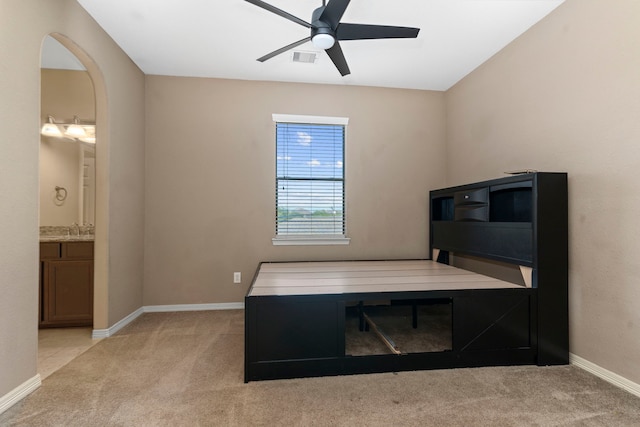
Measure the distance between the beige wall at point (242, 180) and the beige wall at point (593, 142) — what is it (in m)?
1.41

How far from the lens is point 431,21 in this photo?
2.53 m

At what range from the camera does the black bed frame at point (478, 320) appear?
200 centimetres

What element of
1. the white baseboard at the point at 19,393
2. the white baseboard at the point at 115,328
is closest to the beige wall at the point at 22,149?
the white baseboard at the point at 19,393

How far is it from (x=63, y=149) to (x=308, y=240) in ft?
9.57

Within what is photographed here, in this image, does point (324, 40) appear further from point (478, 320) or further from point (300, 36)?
point (478, 320)

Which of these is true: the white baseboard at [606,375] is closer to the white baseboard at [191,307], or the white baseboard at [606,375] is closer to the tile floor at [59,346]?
the white baseboard at [191,307]

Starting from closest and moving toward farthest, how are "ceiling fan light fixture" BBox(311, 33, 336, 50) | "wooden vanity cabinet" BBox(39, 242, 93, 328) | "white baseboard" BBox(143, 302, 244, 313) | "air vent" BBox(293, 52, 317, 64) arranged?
"ceiling fan light fixture" BBox(311, 33, 336, 50)
"wooden vanity cabinet" BBox(39, 242, 93, 328)
"air vent" BBox(293, 52, 317, 64)
"white baseboard" BBox(143, 302, 244, 313)

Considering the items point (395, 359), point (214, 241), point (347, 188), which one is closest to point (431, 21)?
point (347, 188)

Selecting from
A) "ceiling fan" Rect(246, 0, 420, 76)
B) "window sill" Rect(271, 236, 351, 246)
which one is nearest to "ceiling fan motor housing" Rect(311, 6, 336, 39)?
"ceiling fan" Rect(246, 0, 420, 76)

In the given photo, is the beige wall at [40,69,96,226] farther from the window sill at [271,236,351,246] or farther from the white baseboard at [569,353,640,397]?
the white baseboard at [569,353,640,397]

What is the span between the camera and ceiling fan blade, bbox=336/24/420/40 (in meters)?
1.99

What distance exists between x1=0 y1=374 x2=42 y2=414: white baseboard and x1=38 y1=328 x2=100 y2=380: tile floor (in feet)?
0.49

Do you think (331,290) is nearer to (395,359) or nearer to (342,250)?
(395,359)

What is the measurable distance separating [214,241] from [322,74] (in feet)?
7.61
